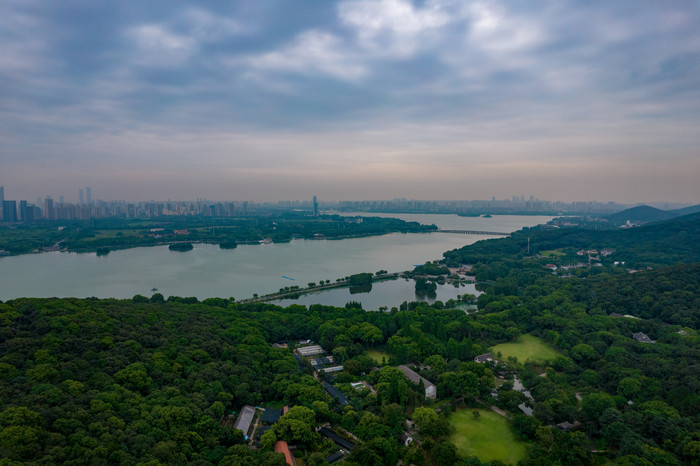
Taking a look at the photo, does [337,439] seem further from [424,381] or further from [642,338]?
[642,338]

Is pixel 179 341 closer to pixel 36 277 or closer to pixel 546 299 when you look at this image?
pixel 546 299

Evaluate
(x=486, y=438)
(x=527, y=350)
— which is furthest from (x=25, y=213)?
(x=486, y=438)

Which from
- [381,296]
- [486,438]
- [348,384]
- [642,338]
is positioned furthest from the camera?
[381,296]

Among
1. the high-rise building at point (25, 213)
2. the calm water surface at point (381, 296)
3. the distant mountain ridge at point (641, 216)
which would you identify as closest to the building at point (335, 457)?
the calm water surface at point (381, 296)

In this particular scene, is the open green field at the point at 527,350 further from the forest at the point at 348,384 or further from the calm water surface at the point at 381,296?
the calm water surface at the point at 381,296

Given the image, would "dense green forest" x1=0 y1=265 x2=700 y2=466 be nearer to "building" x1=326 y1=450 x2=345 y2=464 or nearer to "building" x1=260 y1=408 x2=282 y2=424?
"building" x1=326 y1=450 x2=345 y2=464

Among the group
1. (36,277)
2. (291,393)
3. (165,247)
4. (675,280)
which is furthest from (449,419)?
(165,247)
